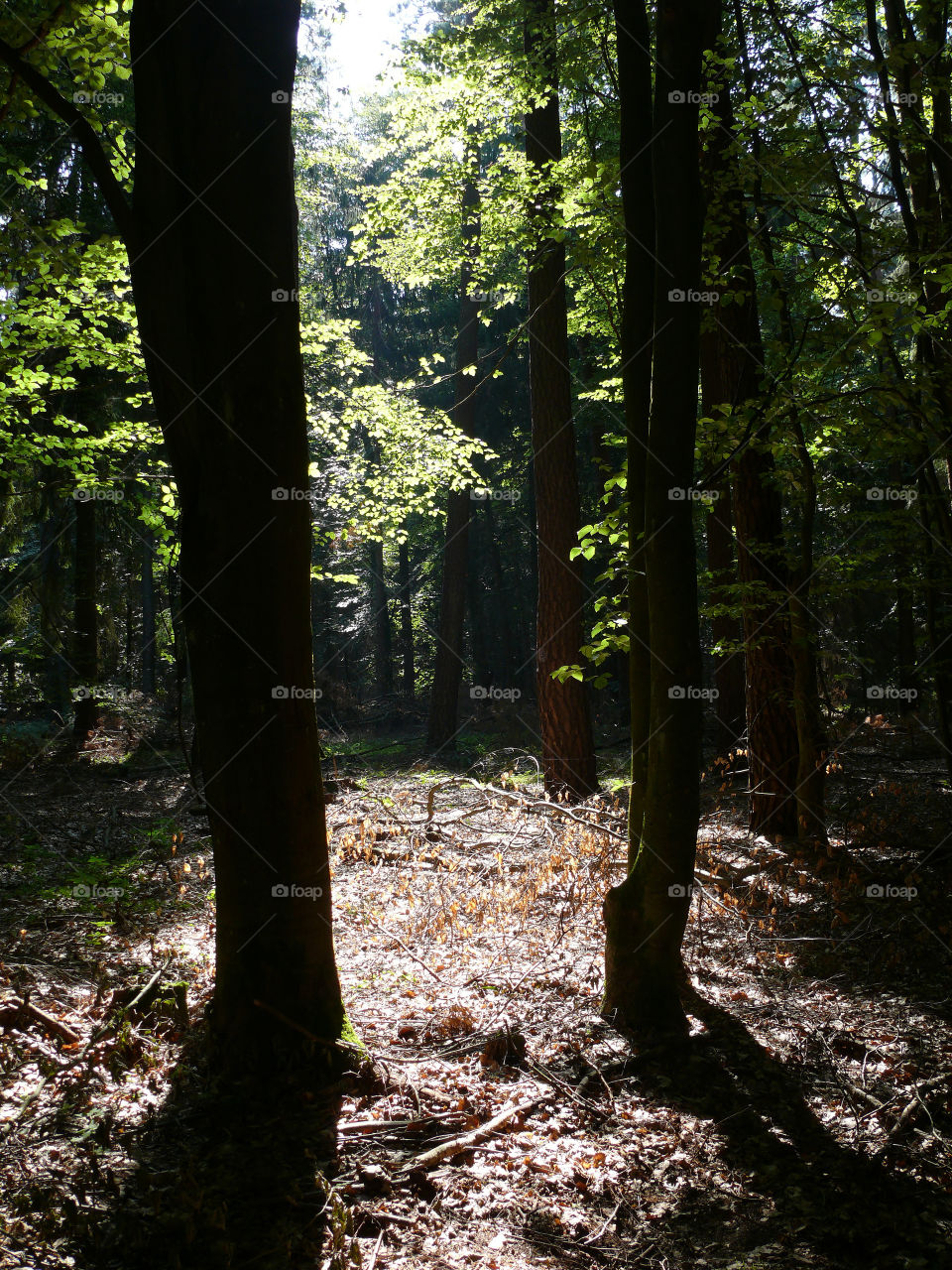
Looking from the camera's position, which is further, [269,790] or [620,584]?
[620,584]

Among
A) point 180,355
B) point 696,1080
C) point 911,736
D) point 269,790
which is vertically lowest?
point 696,1080

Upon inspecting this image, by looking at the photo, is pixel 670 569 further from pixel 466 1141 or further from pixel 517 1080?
pixel 466 1141

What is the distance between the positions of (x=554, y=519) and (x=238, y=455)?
7243 mm

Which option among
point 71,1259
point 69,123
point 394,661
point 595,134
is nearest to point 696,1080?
point 71,1259

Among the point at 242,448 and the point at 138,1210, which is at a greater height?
the point at 242,448

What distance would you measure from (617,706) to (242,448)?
1690 centimetres

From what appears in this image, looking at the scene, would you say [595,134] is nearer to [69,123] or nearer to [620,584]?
[69,123]

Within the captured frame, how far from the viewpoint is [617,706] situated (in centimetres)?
1973

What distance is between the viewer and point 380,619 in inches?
1035
